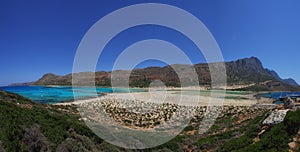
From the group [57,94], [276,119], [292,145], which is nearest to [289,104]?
[276,119]

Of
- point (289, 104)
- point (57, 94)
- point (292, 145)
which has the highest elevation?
point (57, 94)

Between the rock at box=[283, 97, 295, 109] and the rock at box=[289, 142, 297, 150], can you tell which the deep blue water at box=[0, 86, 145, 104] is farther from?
the rock at box=[289, 142, 297, 150]

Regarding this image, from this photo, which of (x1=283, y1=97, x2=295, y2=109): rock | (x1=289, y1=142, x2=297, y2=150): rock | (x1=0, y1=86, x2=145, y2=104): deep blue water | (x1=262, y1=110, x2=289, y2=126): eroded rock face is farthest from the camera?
(x1=0, y1=86, x2=145, y2=104): deep blue water

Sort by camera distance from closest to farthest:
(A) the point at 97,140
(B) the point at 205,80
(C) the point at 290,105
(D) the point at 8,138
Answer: (D) the point at 8,138
(A) the point at 97,140
(C) the point at 290,105
(B) the point at 205,80

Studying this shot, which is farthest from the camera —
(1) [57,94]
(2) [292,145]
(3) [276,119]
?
(1) [57,94]

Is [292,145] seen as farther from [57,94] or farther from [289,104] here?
[57,94]

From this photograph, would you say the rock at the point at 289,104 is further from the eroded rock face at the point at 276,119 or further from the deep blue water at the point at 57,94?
the deep blue water at the point at 57,94

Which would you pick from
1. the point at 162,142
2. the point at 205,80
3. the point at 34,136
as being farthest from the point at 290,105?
the point at 205,80

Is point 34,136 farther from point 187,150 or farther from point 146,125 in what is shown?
point 146,125

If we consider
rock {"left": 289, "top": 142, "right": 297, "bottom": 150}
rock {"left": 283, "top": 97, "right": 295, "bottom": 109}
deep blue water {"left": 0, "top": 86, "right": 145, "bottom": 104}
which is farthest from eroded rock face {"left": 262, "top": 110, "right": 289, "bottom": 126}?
deep blue water {"left": 0, "top": 86, "right": 145, "bottom": 104}

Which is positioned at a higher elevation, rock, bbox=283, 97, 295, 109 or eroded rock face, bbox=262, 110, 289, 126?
rock, bbox=283, 97, 295, 109

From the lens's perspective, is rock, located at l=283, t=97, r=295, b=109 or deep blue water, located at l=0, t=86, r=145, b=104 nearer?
rock, located at l=283, t=97, r=295, b=109
